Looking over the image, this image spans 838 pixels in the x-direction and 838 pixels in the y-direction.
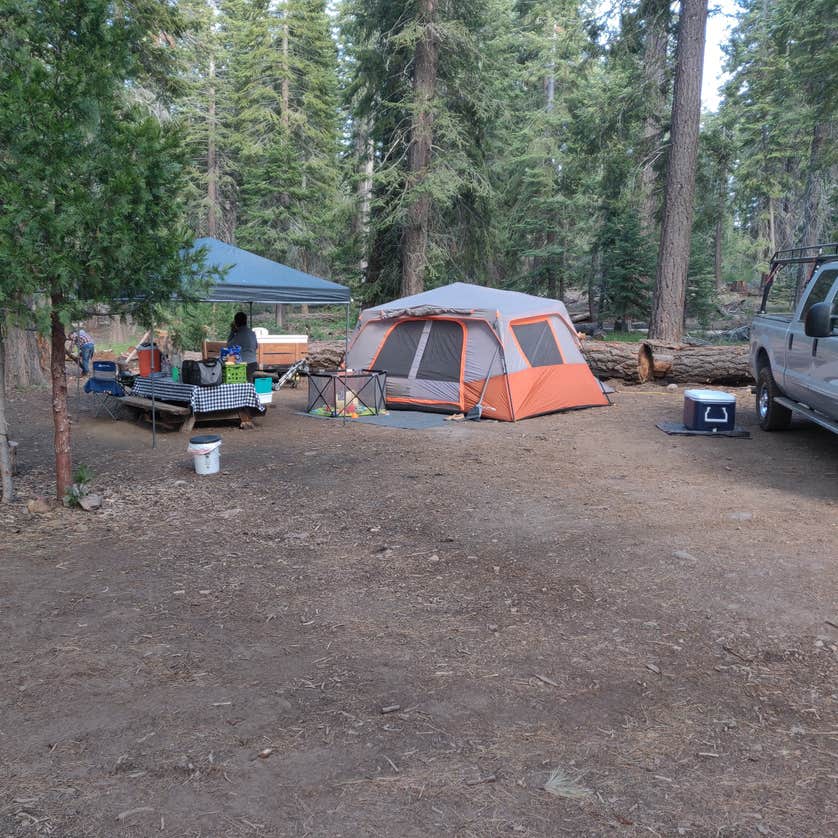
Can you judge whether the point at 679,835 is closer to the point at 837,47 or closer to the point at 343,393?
the point at 343,393

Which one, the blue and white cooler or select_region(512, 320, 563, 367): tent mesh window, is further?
select_region(512, 320, 563, 367): tent mesh window

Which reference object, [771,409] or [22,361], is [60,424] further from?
[22,361]

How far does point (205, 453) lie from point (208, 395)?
2476mm

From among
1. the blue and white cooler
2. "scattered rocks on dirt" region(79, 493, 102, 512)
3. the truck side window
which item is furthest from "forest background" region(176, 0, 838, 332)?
"scattered rocks on dirt" region(79, 493, 102, 512)

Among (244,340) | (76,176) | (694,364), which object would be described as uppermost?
(76,176)

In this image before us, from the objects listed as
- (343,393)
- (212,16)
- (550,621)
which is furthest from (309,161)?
(550,621)

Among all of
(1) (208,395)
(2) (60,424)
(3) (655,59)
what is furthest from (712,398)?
(3) (655,59)

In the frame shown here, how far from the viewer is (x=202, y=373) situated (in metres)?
10.1

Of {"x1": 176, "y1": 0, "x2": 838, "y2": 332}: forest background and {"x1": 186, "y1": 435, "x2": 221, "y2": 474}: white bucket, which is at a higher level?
{"x1": 176, "y1": 0, "x2": 838, "y2": 332}: forest background

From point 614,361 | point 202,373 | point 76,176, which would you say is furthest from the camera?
point 614,361

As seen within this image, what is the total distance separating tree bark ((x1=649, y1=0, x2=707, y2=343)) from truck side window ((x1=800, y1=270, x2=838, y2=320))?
745cm

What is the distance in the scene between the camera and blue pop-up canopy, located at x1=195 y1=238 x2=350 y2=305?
35.0ft

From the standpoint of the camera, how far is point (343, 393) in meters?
11.9

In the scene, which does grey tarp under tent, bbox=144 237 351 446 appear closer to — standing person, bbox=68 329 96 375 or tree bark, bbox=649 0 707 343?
standing person, bbox=68 329 96 375
